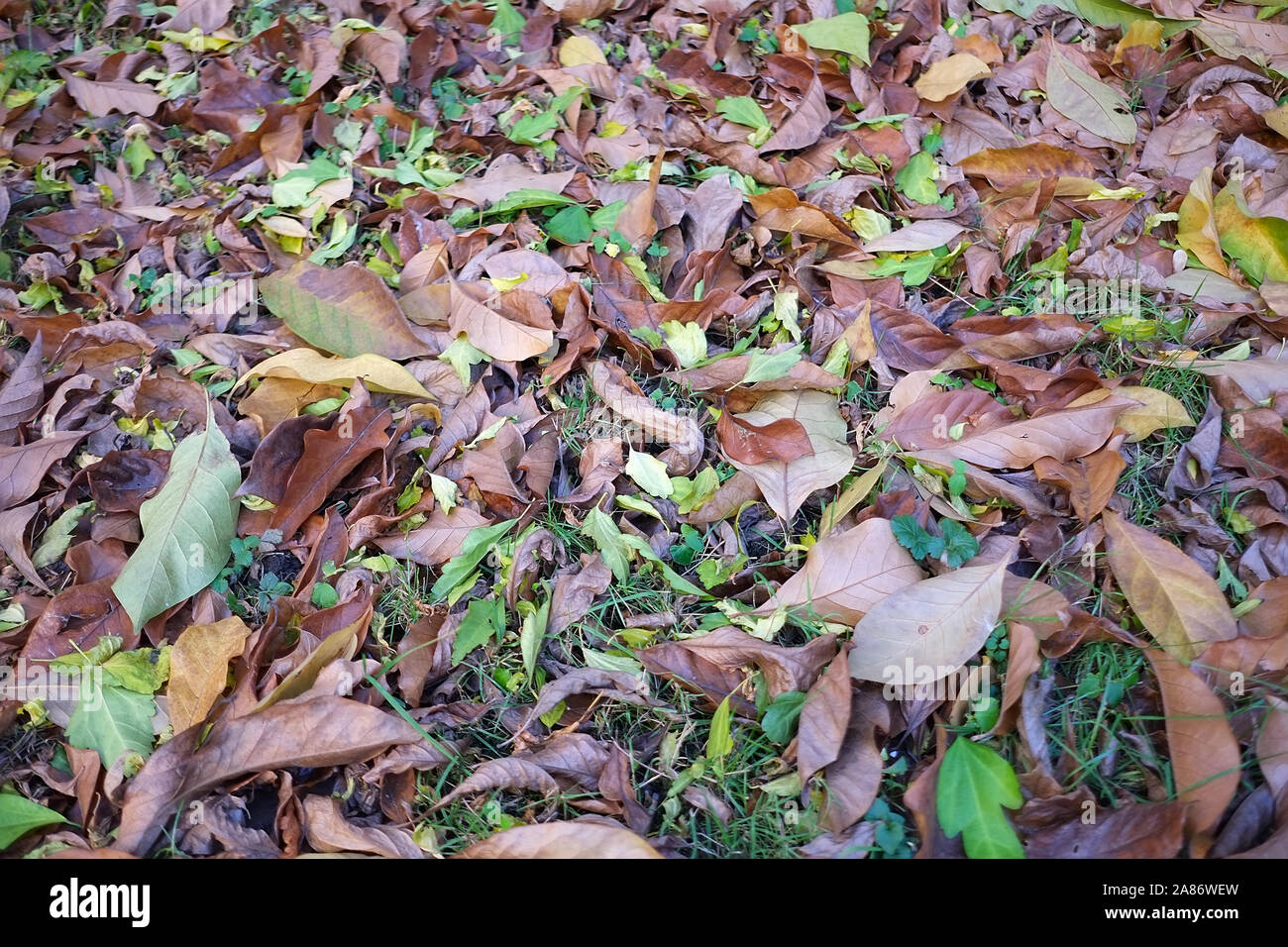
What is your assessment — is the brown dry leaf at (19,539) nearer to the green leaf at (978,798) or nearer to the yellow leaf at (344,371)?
the yellow leaf at (344,371)

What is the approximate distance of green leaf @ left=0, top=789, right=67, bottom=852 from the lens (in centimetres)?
151

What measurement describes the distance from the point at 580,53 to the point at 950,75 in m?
1.11

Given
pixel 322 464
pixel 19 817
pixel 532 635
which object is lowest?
pixel 19 817

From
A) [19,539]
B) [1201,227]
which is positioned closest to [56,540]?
[19,539]

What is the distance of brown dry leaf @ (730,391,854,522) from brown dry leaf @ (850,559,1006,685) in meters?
0.29

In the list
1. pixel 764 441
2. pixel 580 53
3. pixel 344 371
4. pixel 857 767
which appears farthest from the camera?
pixel 580 53

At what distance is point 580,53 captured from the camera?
8.96ft

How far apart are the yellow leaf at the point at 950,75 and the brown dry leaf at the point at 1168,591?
137 centimetres

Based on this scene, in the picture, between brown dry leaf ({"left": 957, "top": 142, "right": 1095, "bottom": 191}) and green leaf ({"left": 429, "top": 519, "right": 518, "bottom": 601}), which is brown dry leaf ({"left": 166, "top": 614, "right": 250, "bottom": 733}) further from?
brown dry leaf ({"left": 957, "top": 142, "right": 1095, "bottom": 191})

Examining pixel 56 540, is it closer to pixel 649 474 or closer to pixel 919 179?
pixel 649 474

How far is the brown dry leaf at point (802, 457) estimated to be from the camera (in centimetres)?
181
